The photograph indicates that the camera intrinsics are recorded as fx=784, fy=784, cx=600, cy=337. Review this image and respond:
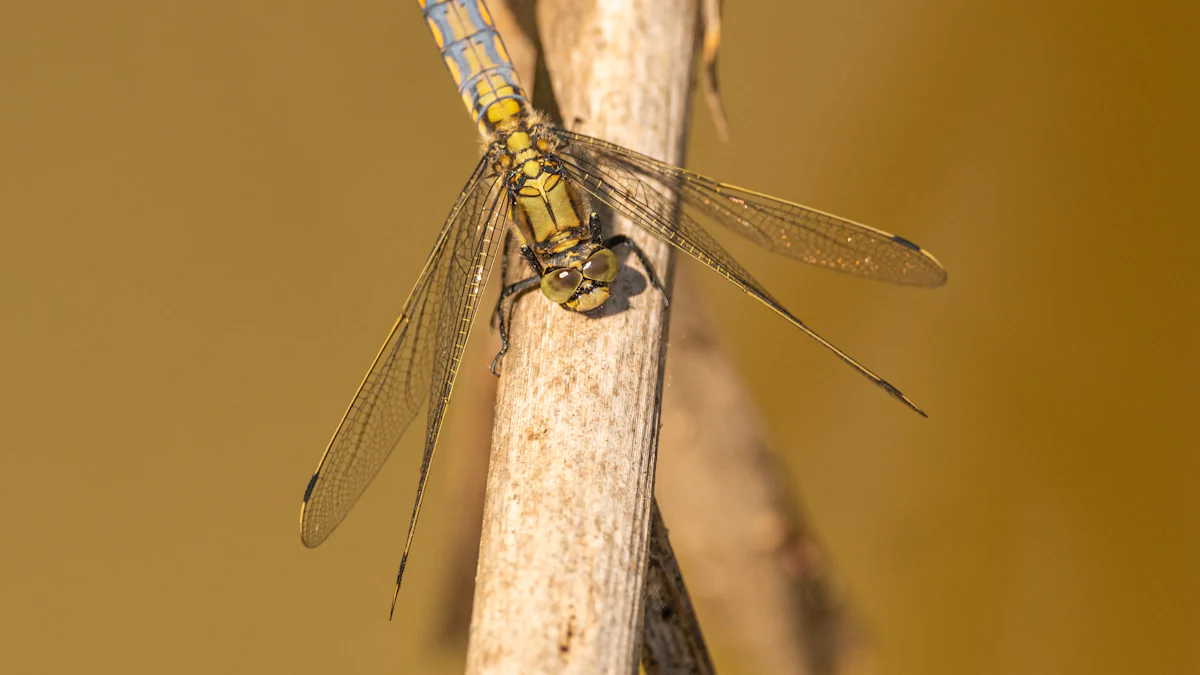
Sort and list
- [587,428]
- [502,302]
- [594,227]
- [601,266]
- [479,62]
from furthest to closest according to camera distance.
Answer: [479,62], [594,227], [502,302], [601,266], [587,428]

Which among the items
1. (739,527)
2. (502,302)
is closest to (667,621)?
(502,302)

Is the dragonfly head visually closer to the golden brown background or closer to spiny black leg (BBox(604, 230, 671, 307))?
spiny black leg (BBox(604, 230, 671, 307))

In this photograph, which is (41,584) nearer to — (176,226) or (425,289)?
(176,226)

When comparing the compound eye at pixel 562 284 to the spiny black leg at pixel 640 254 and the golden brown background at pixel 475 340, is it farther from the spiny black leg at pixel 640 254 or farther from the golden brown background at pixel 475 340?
the golden brown background at pixel 475 340

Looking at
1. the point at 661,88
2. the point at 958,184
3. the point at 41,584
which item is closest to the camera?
the point at 661,88

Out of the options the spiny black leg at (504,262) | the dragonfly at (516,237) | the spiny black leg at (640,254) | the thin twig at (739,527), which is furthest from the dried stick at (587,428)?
the thin twig at (739,527)

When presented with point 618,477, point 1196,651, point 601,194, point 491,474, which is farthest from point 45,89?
point 1196,651

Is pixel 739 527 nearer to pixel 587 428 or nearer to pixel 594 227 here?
pixel 594 227
